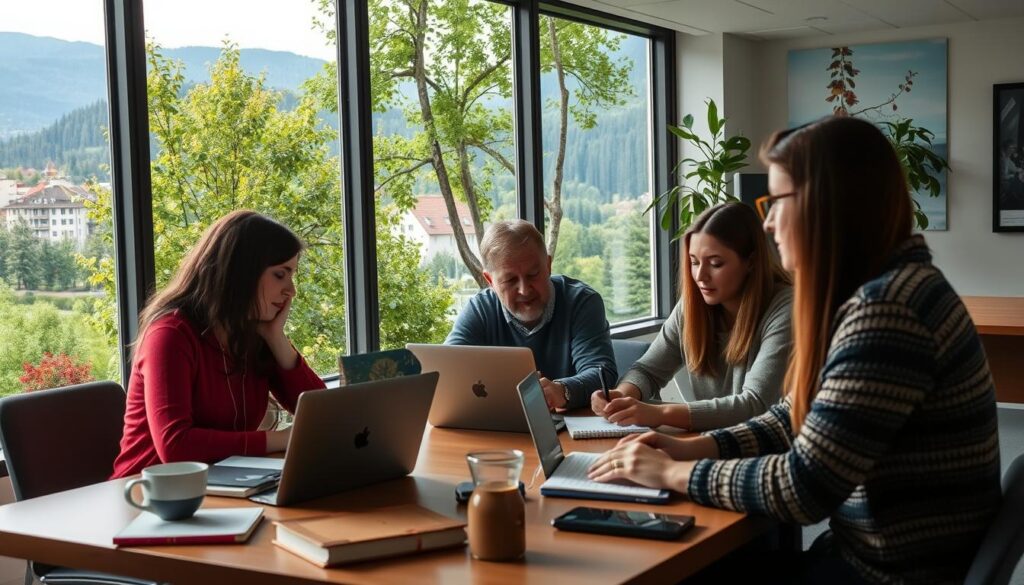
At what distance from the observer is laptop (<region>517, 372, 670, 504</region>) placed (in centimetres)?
180

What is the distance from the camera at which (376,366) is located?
2.31 metres

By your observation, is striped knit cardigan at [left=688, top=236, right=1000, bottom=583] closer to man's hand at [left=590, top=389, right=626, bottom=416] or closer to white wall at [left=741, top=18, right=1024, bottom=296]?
man's hand at [left=590, top=389, right=626, bottom=416]

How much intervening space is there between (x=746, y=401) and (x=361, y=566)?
121 centimetres

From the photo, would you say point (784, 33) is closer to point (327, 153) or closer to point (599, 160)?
point (599, 160)

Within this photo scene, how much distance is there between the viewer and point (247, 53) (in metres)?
3.84

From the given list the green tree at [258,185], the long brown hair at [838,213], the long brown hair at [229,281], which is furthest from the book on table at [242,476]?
the green tree at [258,185]

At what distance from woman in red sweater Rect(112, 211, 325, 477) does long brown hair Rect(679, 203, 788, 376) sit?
0.97 metres

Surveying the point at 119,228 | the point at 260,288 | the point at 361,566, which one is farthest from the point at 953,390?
the point at 119,228

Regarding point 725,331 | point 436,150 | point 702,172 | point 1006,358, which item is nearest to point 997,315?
point 1006,358

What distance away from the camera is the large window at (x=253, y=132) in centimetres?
352

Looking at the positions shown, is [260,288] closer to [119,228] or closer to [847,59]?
[119,228]

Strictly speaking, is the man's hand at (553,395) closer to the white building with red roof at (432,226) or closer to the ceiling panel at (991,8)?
the white building with red roof at (432,226)

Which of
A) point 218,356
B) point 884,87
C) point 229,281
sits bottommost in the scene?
point 218,356

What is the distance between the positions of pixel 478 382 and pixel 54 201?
1.58 m
